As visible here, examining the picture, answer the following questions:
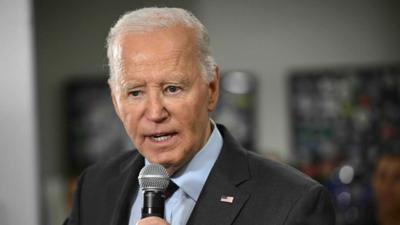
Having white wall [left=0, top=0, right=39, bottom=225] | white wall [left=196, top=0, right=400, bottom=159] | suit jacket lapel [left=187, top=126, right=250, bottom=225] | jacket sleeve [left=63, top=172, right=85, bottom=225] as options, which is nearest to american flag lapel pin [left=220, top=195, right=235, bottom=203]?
suit jacket lapel [left=187, top=126, right=250, bottom=225]

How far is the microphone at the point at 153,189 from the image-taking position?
1.33 m

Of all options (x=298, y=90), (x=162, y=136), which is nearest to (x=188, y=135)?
(x=162, y=136)

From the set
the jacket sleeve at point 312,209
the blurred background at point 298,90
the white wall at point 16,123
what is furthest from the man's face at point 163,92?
the blurred background at point 298,90

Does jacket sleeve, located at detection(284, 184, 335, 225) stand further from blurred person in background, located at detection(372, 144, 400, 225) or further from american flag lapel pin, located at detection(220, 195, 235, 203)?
blurred person in background, located at detection(372, 144, 400, 225)

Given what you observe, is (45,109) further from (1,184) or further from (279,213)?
(279,213)

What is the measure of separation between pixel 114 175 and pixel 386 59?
3.26 metres

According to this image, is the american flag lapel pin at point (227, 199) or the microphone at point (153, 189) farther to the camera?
the american flag lapel pin at point (227, 199)

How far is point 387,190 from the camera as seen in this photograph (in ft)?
13.1

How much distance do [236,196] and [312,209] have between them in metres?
0.18

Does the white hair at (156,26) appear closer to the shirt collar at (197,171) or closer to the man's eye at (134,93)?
the man's eye at (134,93)

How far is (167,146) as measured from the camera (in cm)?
150

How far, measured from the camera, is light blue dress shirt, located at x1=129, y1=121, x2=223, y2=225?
1.57m

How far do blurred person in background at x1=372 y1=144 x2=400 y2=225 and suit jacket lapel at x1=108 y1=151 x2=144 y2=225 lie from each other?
A: 2.47 metres

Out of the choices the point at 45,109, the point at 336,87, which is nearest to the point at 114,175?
the point at 336,87
